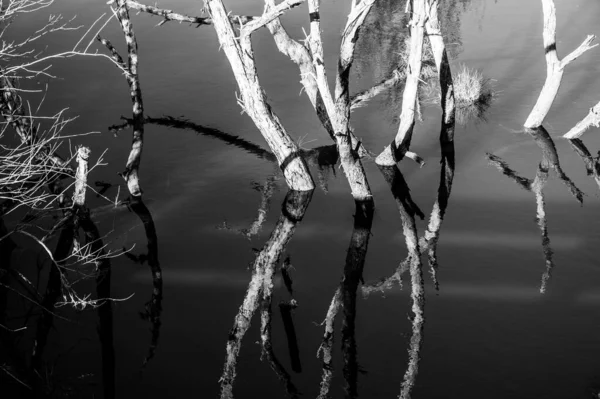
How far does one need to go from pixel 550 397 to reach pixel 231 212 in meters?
5.43


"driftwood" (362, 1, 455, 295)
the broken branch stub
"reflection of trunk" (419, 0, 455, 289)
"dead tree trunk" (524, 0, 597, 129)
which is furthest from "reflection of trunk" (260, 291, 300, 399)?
"dead tree trunk" (524, 0, 597, 129)

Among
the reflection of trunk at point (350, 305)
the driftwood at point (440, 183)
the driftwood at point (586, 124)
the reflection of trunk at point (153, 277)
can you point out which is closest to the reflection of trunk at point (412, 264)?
the driftwood at point (440, 183)

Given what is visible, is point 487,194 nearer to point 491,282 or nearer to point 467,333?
point 491,282

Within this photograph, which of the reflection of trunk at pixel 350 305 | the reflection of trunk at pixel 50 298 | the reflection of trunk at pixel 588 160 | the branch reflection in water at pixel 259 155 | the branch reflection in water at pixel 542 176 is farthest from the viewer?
the reflection of trunk at pixel 588 160

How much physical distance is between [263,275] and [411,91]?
381 centimetres

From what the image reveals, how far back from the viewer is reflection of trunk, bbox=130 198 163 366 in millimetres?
7734

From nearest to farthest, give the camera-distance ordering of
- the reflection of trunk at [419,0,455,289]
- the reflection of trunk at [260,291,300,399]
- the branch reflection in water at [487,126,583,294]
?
the reflection of trunk at [260,291,300,399], the reflection of trunk at [419,0,455,289], the branch reflection in water at [487,126,583,294]

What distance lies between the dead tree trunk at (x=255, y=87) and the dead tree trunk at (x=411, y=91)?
5.08 ft

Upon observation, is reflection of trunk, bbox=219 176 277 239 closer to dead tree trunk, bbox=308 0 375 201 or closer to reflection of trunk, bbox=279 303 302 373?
dead tree trunk, bbox=308 0 375 201

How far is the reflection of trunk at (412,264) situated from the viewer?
709 cm

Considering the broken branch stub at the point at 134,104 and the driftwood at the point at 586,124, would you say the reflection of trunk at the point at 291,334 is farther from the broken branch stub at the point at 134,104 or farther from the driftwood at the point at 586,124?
the driftwood at the point at 586,124

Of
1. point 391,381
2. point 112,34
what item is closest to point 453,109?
point 391,381

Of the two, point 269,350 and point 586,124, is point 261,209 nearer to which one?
point 269,350

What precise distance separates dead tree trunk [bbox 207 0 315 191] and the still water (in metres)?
0.61
